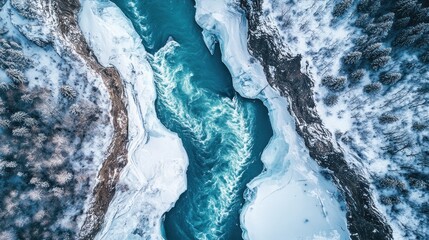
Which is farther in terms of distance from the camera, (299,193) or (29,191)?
(299,193)

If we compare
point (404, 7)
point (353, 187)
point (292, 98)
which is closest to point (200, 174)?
point (292, 98)

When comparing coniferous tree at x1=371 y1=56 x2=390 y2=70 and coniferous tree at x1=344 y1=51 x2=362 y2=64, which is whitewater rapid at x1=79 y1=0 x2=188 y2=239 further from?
coniferous tree at x1=371 y1=56 x2=390 y2=70

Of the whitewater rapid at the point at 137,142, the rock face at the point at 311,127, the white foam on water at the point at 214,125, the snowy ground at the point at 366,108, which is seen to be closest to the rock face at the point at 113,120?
the whitewater rapid at the point at 137,142

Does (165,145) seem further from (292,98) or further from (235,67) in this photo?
(292,98)

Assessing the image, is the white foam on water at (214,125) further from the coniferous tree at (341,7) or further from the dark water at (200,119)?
the coniferous tree at (341,7)

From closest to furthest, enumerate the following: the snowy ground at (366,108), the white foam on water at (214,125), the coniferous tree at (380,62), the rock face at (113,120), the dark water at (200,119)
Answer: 1. the snowy ground at (366,108)
2. the rock face at (113,120)
3. the coniferous tree at (380,62)
4. the dark water at (200,119)
5. the white foam on water at (214,125)

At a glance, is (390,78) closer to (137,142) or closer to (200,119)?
(200,119)
